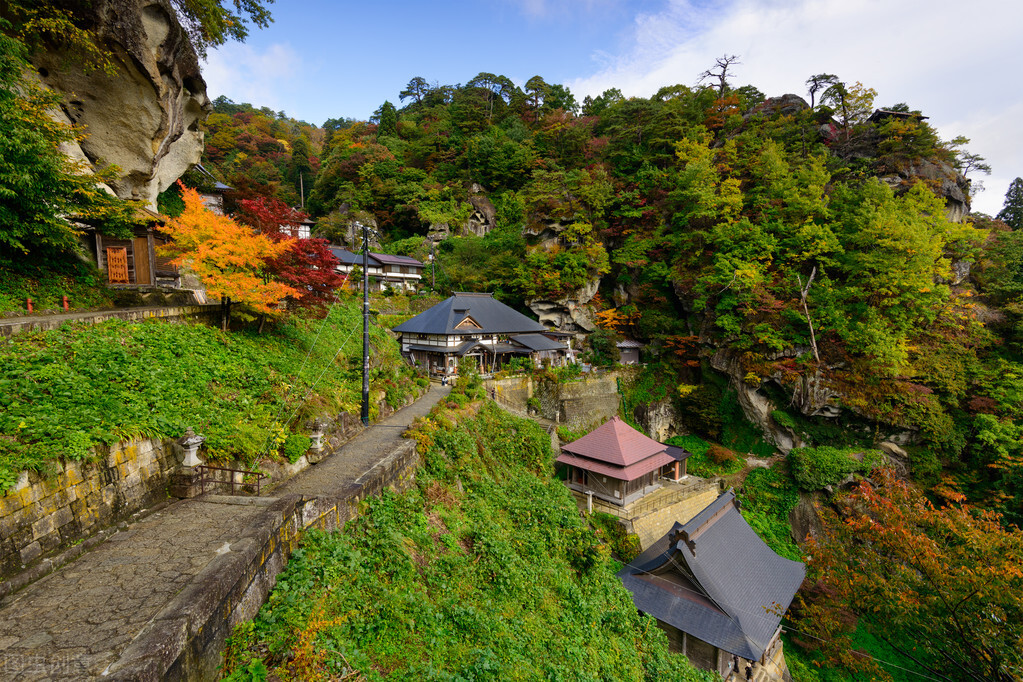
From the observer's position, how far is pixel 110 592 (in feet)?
14.0

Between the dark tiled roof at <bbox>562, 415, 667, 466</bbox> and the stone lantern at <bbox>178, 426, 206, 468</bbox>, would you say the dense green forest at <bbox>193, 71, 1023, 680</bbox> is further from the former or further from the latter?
the stone lantern at <bbox>178, 426, 206, 468</bbox>

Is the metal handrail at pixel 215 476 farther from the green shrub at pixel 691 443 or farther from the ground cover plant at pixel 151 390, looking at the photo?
the green shrub at pixel 691 443

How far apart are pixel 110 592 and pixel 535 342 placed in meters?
21.5

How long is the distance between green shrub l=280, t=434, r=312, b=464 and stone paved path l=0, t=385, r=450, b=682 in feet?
6.35

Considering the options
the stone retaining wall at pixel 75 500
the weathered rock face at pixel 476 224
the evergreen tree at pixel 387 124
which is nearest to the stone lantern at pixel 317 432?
the stone retaining wall at pixel 75 500

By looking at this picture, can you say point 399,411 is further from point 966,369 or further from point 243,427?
point 966,369

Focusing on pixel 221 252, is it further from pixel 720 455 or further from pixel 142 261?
pixel 720 455

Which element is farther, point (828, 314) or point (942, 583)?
point (828, 314)

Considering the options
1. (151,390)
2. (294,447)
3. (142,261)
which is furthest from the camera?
(142,261)

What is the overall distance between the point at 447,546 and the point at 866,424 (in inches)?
860

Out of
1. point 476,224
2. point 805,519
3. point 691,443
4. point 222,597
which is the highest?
point 476,224

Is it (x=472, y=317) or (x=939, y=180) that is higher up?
(x=939, y=180)

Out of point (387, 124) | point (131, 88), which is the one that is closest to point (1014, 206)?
point (131, 88)

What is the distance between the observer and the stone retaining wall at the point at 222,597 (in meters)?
3.39
